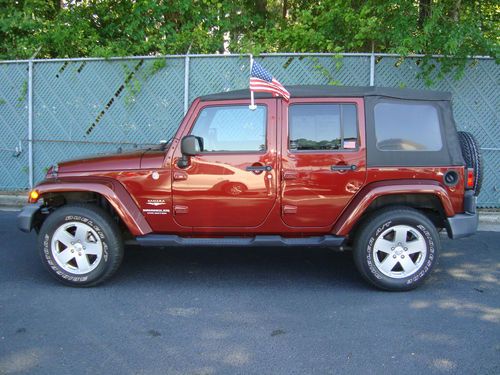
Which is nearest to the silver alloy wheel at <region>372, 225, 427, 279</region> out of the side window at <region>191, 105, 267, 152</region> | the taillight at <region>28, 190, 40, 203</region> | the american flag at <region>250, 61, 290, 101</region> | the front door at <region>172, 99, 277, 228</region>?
the front door at <region>172, 99, 277, 228</region>

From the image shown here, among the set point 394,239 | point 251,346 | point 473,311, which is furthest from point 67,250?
point 473,311

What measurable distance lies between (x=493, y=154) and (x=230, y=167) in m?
5.18

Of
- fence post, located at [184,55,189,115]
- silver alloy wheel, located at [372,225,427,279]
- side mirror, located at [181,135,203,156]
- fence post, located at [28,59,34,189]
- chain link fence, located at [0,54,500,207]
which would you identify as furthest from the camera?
fence post, located at [28,59,34,189]

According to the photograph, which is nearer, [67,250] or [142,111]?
[67,250]

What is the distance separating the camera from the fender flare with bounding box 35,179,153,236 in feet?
15.1

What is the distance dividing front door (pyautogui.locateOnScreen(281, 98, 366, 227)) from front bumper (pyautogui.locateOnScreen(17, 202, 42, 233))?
2.41 m

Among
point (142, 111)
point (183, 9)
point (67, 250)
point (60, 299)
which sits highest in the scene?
point (183, 9)

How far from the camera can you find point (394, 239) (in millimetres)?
4598

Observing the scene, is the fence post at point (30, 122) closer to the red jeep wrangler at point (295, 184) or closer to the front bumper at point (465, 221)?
the red jeep wrangler at point (295, 184)

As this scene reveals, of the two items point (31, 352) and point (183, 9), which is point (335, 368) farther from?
point (183, 9)

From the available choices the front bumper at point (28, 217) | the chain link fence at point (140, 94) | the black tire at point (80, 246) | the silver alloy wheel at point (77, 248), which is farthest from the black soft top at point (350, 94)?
the chain link fence at point (140, 94)

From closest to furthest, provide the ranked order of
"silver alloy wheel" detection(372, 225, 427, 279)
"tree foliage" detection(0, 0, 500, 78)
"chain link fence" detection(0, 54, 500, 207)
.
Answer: "silver alloy wheel" detection(372, 225, 427, 279) < "tree foliage" detection(0, 0, 500, 78) < "chain link fence" detection(0, 54, 500, 207)

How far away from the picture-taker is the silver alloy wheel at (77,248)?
4.68 meters

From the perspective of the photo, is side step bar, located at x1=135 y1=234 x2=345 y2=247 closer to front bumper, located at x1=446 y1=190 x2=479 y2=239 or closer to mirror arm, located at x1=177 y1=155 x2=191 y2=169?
mirror arm, located at x1=177 y1=155 x2=191 y2=169
